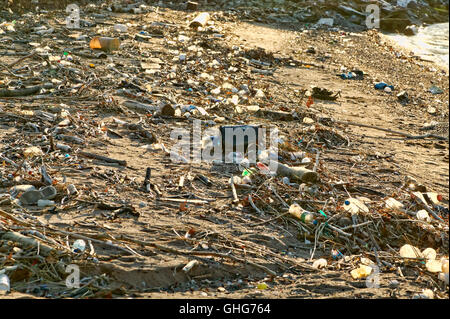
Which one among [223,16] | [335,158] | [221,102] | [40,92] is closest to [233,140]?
[335,158]

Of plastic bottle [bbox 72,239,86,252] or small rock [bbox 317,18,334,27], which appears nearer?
plastic bottle [bbox 72,239,86,252]

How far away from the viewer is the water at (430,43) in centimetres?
1019

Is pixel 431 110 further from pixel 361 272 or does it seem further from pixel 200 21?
pixel 200 21

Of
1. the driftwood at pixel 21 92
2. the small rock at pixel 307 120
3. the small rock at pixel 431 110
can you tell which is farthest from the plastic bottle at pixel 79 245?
the small rock at pixel 431 110

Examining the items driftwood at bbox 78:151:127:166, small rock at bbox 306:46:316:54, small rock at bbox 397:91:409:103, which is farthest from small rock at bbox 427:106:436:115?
driftwood at bbox 78:151:127:166

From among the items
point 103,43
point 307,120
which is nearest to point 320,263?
point 307,120

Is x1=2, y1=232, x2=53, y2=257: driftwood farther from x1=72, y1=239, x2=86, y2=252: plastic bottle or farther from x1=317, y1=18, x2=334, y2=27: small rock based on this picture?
x1=317, y1=18, x2=334, y2=27: small rock

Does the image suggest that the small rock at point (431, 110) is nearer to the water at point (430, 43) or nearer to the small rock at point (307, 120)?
the small rock at point (307, 120)

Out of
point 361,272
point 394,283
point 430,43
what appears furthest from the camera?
point 430,43

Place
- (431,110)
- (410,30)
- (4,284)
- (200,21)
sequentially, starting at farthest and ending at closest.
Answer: (410,30) → (200,21) → (431,110) → (4,284)

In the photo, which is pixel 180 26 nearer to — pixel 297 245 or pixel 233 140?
pixel 233 140

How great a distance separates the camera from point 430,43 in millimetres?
11523

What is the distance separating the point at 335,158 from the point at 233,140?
34.9 inches

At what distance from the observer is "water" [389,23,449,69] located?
33.4 ft
